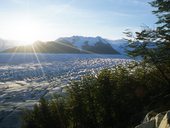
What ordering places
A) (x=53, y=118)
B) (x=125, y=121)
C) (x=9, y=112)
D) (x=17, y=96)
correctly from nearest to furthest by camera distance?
1. (x=125, y=121)
2. (x=53, y=118)
3. (x=9, y=112)
4. (x=17, y=96)

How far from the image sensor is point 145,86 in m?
25.7

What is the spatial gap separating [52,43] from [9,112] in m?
147

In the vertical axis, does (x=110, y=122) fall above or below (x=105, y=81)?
below

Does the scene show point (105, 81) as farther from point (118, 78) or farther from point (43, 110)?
point (43, 110)

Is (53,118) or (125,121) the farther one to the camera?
(53,118)

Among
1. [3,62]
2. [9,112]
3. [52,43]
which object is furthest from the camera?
[52,43]

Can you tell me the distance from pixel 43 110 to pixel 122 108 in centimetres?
604

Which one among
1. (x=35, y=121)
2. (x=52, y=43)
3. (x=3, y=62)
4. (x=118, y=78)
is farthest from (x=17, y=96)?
(x=52, y=43)

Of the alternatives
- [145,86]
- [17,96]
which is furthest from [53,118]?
[17,96]

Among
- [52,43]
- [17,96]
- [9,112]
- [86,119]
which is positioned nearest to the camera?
[86,119]

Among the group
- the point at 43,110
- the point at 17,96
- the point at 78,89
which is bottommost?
the point at 17,96

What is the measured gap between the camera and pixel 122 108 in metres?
24.5

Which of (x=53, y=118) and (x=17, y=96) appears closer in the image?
(x=53, y=118)

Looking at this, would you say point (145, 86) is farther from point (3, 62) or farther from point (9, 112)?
point (3, 62)
